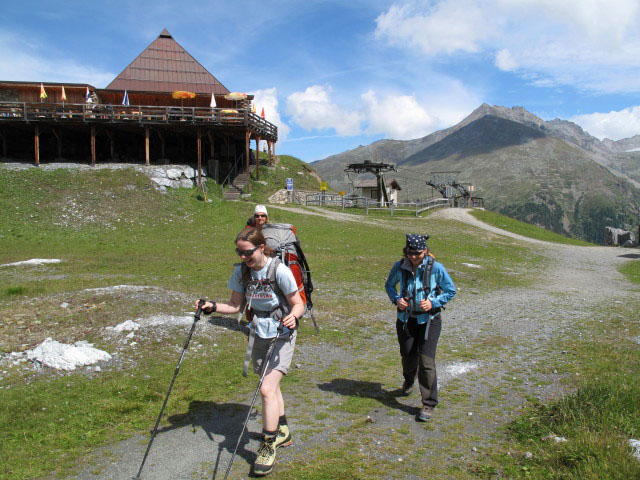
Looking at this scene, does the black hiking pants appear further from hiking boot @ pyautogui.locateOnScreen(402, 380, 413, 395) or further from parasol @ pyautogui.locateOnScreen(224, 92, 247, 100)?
parasol @ pyautogui.locateOnScreen(224, 92, 247, 100)

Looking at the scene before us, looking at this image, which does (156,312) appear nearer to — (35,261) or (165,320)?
(165,320)

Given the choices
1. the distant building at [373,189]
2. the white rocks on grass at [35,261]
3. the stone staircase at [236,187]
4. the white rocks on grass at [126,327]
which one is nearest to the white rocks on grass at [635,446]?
the white rocks on grass at [126,327]

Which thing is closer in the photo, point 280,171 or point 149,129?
point 149,129

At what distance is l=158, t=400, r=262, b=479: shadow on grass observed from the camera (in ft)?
15.8

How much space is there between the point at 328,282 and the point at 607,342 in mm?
8392

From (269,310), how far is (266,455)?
1.40 m

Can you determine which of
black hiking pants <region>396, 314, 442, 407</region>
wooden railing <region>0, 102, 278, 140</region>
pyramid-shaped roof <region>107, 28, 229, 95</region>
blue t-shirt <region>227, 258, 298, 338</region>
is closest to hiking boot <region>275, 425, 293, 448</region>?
blue t-shirt <region>227, 258, 298, 338</region>

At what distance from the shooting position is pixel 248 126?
36250 mm

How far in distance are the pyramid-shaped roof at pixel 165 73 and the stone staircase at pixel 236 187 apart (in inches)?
336

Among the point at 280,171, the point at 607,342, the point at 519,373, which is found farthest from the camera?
the point at 280,171

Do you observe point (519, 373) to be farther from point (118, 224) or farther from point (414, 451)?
point (118, 224)

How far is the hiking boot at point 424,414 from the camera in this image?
18.3 feet

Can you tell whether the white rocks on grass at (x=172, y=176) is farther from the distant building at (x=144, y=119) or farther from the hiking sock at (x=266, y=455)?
the hiking sock at (x=266, y=455)

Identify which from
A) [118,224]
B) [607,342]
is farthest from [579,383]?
[118,224]
